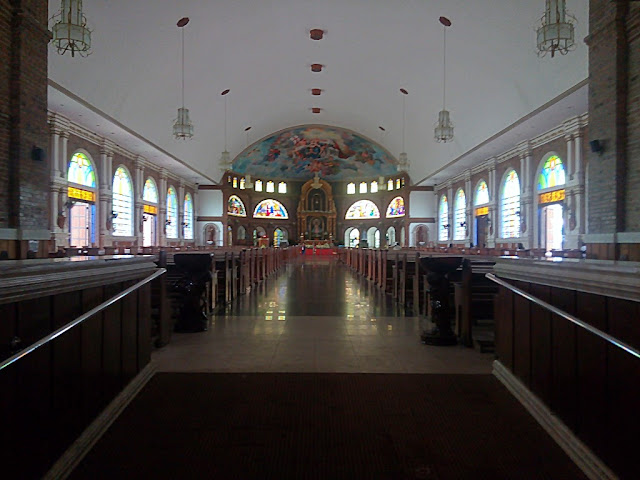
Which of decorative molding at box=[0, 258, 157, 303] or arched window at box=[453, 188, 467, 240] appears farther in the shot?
arched window at box=[453, 188, 467, 240]

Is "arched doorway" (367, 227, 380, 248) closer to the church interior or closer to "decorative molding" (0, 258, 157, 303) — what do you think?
the church interior

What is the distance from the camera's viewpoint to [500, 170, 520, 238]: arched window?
2001cm

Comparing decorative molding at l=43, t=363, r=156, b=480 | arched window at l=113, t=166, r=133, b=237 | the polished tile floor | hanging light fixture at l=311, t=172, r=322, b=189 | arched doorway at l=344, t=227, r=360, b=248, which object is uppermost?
hanging light fixture at l=311, t=172, r=322, b=189

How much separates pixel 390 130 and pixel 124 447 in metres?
27.7

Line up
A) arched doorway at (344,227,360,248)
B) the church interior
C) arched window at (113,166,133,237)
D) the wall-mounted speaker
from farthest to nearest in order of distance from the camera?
arched doorway at (344,227,360,248) → arched window at (113,166,133,237) → the wall-mounted speaker → the church interior

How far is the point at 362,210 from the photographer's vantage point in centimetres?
4222

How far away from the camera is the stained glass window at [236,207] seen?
3646 centimetres

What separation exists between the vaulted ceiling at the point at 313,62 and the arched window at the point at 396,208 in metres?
11.4

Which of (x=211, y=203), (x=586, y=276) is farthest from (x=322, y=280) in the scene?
(x=211, y=203)

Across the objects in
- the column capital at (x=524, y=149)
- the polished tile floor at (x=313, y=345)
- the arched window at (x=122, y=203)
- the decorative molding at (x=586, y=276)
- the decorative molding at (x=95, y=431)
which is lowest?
the polished tile floor at (x=313, y=345)

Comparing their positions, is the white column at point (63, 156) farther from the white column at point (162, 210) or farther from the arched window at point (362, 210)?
the arched window at point (362, 210)

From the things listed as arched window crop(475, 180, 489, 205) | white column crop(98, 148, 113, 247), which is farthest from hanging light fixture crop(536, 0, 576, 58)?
white column crop(98, 148, 113, 247)

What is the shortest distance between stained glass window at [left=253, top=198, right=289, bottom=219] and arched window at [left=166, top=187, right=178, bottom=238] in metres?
11.5

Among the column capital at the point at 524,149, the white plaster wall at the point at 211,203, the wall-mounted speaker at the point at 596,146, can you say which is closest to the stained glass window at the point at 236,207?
the white plaster wall at the point at 211,203
